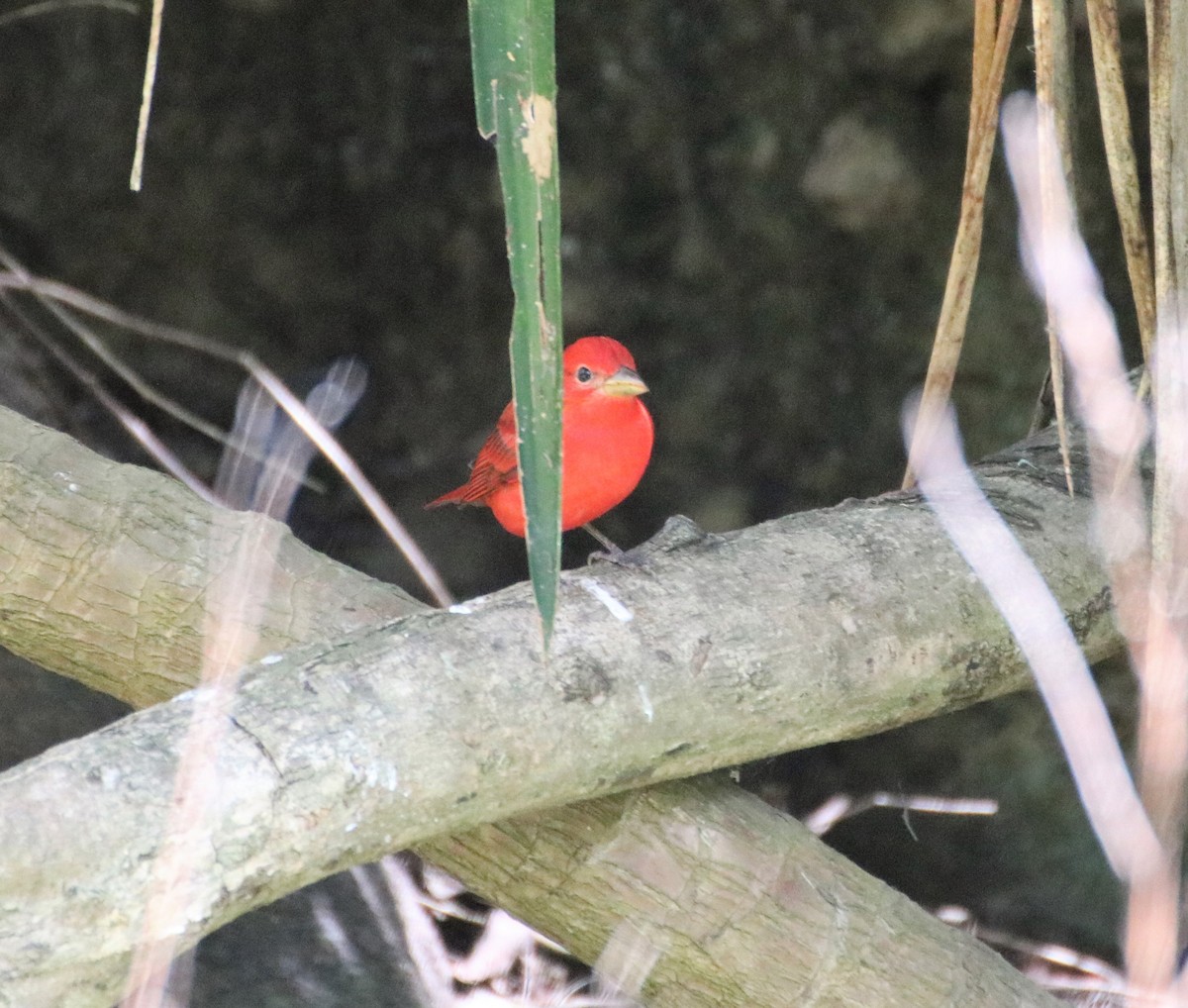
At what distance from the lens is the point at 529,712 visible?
189cm

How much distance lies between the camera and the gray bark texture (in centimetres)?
158

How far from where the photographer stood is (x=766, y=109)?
3.62m

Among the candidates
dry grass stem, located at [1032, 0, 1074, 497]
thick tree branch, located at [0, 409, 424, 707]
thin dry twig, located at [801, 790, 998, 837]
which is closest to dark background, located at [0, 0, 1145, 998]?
thin dry twig, located at [801, 790, 998, 837]

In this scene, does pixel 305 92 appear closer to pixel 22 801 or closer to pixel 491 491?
pixel 491 491

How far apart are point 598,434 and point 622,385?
0.42 feet

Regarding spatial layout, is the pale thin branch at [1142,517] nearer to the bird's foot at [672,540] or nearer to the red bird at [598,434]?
the bird's foot at [672,540]

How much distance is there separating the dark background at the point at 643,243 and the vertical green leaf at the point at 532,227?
228 cm

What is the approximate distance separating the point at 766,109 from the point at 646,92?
1.02 ft

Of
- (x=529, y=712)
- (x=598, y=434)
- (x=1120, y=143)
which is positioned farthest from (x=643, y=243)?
(x=529, y=712)

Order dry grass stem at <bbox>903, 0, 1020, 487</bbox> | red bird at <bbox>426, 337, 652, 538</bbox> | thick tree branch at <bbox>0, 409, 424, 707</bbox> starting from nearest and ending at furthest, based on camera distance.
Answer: dry grass stem at <bbox>903, 0, 1020, 487</bbox>, thick tree branch at <bbox>0, 409, 424, 707</bbox>, red bird at <bbox>426, 337, 652, 538</bbox>

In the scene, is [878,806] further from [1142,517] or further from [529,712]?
[529,712]

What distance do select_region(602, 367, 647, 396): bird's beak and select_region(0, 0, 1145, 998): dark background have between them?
2.41 ft

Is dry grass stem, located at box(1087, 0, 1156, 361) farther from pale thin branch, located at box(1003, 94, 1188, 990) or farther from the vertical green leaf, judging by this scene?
the vertical green leaf

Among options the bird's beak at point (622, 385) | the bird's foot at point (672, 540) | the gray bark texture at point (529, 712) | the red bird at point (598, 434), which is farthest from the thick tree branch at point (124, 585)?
the bird's beak at point (622, 385)
